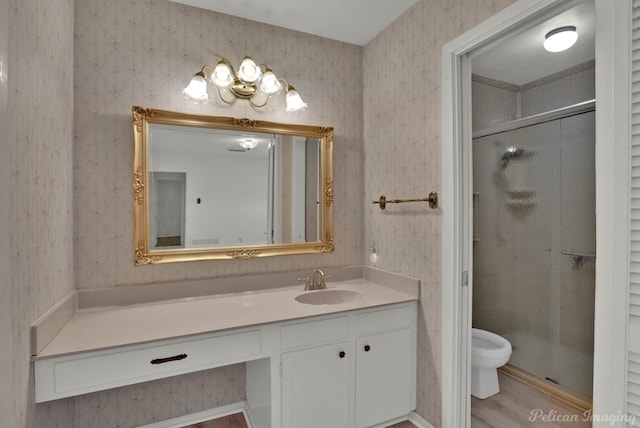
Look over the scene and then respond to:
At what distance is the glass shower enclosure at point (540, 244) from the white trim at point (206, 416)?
6.20 ft

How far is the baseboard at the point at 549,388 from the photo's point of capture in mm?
2035

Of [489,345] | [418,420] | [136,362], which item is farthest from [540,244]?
[136,362]

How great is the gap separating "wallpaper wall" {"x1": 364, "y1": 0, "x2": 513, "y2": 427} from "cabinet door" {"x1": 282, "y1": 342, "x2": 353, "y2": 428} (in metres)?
0.50

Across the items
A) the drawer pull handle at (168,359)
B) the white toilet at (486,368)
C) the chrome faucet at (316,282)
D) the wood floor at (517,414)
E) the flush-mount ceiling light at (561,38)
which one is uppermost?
the flush-mount ceiling light at (561,38)

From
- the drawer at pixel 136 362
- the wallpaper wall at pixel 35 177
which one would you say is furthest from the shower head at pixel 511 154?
the wallpaper wall at pixel 35 177

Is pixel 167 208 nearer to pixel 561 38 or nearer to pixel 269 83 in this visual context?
pixel 269 83

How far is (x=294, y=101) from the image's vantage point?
211 cm

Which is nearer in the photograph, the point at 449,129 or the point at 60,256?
the point at 60,256

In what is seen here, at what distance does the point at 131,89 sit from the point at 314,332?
1.65 m

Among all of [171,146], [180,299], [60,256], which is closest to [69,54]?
[171,146]

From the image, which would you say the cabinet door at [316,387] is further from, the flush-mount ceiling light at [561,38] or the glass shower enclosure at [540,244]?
the flush-mount ceiling light at [561,38]

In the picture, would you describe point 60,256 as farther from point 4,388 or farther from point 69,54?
point 69,54

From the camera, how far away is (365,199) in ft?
7.94

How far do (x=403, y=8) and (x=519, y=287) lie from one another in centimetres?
212
